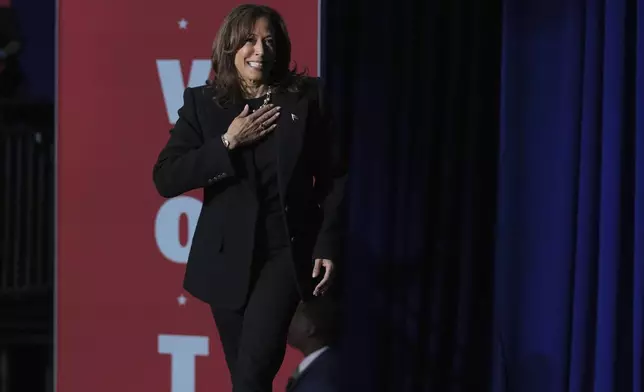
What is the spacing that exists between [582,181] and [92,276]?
1.63 metres

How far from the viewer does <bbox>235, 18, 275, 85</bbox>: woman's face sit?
1.51 m

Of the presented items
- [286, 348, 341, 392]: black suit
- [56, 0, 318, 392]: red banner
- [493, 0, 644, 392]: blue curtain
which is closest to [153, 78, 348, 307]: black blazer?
[286, 348, 341, 392]: black suit

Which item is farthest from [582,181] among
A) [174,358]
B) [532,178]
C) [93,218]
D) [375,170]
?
[93,218]

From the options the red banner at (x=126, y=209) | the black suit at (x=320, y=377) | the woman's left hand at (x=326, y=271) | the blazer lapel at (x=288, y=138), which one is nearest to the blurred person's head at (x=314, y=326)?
the black suit at (x=320, y=377)

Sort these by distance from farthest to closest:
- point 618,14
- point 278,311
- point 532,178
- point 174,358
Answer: point 174,358 < point 532,178 < point 618,14 < point 278,311

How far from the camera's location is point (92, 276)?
2633mm

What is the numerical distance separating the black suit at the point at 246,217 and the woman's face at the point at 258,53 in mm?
68

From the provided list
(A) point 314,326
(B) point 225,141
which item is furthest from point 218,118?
(A) point 314,326

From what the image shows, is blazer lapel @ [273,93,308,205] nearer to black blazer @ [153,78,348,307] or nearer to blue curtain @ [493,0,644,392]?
black blazer @ [153,78,348,307]

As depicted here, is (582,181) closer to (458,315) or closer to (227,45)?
(458,315)

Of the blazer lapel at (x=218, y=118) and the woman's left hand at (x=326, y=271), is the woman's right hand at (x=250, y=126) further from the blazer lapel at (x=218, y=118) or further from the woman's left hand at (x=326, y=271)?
the woman's left hand at (x=326, y=271)

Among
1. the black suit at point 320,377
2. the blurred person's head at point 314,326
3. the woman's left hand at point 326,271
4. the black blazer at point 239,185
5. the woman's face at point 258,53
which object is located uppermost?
the woman's face at point 258,53

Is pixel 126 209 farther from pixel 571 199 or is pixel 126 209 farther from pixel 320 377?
pixel 571 199

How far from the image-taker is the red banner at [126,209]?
2.55 metres
